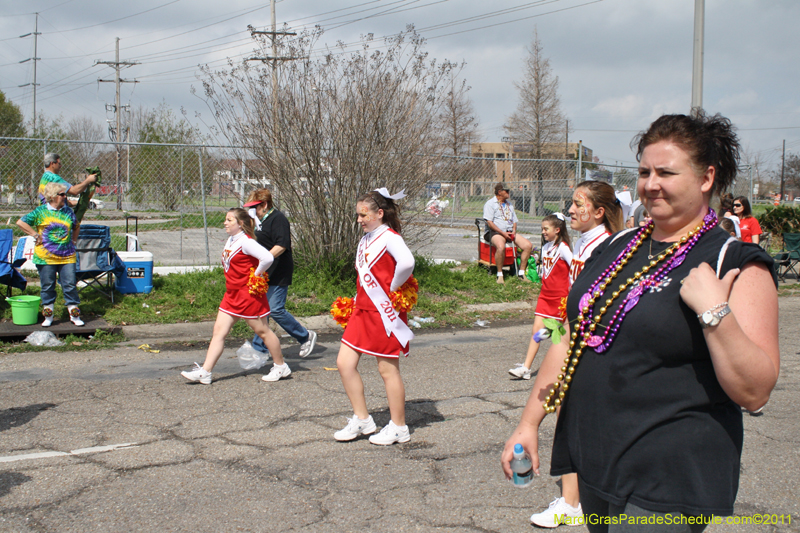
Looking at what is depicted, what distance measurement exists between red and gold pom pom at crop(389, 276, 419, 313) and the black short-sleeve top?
8.83ft

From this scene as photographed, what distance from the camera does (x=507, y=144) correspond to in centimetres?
4209

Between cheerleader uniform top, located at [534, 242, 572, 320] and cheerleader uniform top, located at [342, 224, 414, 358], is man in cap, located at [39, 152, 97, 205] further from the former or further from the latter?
cheerleader uniform top, located at [534, 242, 572, 320]

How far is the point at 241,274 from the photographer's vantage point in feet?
19.7

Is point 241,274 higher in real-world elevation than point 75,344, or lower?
higher

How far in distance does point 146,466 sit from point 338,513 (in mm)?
1408

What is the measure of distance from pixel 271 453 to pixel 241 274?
6.99 ft

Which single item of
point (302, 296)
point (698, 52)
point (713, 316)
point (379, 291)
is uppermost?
point (698, 52)

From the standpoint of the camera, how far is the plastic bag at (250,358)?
6.41 meters

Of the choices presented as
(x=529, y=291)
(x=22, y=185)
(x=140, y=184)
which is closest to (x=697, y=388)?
(x=529, y=291)

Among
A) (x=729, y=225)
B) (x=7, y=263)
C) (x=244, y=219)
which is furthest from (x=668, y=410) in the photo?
(x=7, y=263)

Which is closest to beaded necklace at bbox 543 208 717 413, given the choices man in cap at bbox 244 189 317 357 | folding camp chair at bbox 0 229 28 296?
man in cap at bbox 244 189 317 357

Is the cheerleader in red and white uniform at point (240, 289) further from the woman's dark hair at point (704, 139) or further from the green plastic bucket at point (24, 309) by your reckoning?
the woman's dark hair at point (704, 139)

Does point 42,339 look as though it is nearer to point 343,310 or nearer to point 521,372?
point 343,310

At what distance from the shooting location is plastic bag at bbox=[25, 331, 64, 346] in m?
7.30
